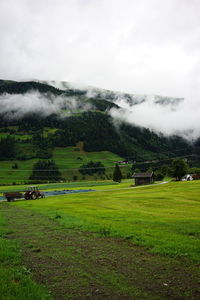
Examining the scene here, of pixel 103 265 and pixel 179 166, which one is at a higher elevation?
pixel 103 265

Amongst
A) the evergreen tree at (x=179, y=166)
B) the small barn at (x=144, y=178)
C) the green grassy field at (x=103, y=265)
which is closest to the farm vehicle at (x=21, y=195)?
the green grassy field at (x=103, y=265)

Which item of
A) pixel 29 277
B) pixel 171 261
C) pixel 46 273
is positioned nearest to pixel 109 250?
pixel 171 261

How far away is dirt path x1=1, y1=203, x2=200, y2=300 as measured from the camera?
8586 millimetres

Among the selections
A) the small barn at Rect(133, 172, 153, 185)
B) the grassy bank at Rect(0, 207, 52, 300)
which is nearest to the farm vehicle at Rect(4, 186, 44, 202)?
the grassy bank at Rect(0, 207, 52, 300)

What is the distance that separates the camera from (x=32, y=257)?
12.6 meters

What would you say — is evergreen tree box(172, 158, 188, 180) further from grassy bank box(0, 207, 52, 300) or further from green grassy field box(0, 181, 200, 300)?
grassy bank box(0, 207, 52, 300)

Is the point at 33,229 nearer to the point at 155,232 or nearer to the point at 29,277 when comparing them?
the point at 155,232

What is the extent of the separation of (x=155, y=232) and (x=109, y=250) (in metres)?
5.09

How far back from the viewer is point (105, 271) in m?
10.5

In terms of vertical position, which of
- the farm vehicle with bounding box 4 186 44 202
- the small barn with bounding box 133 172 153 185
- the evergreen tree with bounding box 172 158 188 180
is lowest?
the small barn with bounding box 133 172 153 185

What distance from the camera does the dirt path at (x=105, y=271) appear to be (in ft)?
28.2

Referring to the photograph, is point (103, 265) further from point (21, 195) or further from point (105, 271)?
point (21, 195)

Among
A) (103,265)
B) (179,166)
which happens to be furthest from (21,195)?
(179,166)

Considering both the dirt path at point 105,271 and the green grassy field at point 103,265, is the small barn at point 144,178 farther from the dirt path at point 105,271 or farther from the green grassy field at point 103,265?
the dirt path at point 105,271
